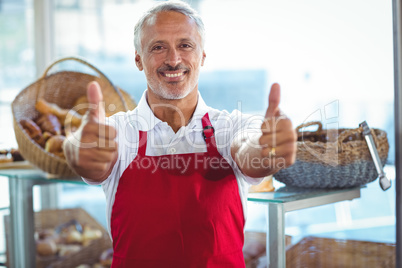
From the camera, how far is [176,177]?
1082mm

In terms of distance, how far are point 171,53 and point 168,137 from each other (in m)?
0.22

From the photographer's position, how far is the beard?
1.11 metres

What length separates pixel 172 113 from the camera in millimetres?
1190

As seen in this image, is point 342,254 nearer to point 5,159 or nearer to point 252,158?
point 252,158

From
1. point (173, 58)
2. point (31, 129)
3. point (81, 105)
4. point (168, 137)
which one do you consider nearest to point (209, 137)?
point (168, 137)

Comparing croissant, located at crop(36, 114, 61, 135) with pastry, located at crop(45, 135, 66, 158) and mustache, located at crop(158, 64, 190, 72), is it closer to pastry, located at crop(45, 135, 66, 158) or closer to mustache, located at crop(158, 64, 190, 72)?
pastry, located at crop(45, 135, 66, 158)

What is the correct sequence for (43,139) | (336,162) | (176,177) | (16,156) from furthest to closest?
(16,156) → (43,139) → (336,162) → (176,177)

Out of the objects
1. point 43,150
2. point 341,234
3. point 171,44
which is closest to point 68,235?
point 43,150

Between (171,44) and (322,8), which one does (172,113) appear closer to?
(171,44)

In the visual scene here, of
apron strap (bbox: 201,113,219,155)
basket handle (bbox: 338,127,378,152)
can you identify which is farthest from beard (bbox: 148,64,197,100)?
basket handle (bbox: 338,127,378,152)

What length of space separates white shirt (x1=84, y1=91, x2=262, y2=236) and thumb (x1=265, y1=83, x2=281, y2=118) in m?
0.24

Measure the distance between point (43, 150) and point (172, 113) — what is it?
59cm

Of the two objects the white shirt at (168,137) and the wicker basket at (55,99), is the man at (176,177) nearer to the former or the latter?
→ the white shirt at (168,137)

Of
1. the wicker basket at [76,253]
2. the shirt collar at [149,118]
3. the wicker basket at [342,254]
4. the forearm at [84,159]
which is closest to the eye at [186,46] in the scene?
the shirt collar at [149,118]
